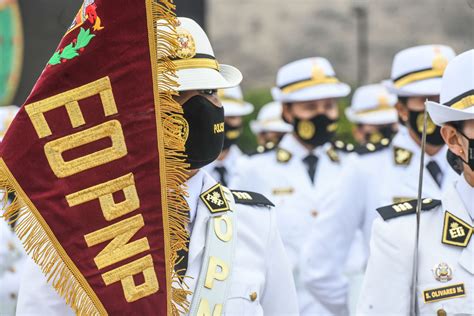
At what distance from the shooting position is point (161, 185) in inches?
134

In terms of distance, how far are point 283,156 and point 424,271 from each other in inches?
173

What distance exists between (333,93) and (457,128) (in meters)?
4.15

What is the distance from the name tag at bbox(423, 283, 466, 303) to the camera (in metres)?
3.93

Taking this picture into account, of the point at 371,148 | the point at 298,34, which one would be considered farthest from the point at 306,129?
the point at 298,34

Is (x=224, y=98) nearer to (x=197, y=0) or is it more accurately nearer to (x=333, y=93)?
(x=197, y=0)

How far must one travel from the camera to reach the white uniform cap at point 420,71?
6.34 m

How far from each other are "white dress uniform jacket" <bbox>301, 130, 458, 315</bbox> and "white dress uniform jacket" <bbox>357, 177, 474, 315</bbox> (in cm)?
233

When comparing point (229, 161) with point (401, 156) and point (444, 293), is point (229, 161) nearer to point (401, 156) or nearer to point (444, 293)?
point (401, 156)

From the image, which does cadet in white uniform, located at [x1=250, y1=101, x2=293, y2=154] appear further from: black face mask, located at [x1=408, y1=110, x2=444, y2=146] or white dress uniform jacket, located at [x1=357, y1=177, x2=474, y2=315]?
white dress uniform jacket, located at [x1=357, y1=177, x2=474, y2=315]

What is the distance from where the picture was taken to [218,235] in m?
3.81

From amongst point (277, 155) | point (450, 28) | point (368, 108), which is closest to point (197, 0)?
point (368, 108)

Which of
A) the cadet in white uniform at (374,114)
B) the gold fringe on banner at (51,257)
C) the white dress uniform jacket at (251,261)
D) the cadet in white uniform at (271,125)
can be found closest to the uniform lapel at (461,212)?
the white dress uniform jacket at (251,261)

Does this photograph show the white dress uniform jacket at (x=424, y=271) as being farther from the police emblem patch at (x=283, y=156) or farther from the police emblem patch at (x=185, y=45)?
the police emblem patch at (x=283, y=156)

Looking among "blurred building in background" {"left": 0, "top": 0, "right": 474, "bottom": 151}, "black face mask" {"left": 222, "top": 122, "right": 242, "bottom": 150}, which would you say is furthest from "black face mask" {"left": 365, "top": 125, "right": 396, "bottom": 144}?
"blurred building in background" {"left": 0, "top": 0, "right": 474, "bottom": 151}
